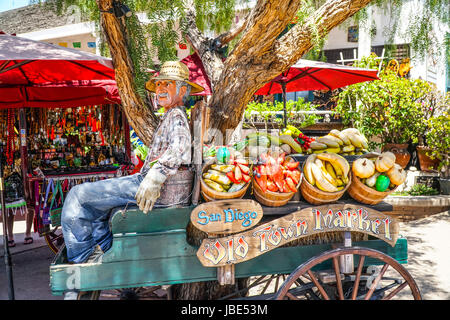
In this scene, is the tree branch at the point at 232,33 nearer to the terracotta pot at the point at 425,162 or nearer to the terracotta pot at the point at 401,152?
the terracotta pot at the point at 401,152

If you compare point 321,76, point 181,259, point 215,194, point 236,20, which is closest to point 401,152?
point 321,76

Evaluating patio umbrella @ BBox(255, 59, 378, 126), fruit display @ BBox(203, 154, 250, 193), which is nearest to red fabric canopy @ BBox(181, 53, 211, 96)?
patio umbrella @ BBox(255, 59, 378, 126)

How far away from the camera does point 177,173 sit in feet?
8.76

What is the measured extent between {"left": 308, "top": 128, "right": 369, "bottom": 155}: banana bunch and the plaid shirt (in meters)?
1.15

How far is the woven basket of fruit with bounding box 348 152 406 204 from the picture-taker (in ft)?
8.85

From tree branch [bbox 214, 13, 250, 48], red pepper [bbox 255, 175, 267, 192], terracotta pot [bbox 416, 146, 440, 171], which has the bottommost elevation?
terracotta pot [bbox 416, 146, 440, 171]

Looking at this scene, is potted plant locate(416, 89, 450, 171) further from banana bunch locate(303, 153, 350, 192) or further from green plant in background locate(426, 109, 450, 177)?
banana bunch locate(303, 153, 350, 192)

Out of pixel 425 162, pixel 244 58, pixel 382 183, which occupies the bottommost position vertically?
pixel 425 162

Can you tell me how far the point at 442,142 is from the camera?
7.34 m

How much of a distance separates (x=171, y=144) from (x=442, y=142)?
6586mm

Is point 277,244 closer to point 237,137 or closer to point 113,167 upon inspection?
point 237,137

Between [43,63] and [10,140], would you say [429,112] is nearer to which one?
[43,63]

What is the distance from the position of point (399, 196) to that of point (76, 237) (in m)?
6.41

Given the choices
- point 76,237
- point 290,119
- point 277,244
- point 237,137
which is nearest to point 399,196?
point 290,119
